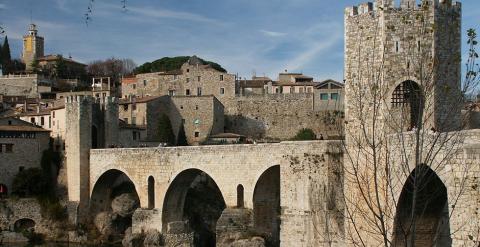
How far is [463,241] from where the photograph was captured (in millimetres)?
13492

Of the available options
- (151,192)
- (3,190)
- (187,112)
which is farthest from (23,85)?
(151,192)

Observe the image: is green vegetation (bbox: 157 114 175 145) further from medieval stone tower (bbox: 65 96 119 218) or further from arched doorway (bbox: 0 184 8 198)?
arched doorway (bbox: 0 184 8 198)

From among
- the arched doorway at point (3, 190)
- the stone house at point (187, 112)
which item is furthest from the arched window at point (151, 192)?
the stone house at point (187, 112)

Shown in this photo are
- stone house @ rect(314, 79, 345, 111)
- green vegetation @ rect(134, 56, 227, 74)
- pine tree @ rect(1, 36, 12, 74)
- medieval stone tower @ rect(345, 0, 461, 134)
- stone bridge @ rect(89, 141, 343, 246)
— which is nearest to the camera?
medieval stone tower @ rect(345, 0, 461, 134)

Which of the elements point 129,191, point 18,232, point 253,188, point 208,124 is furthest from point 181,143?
point 253,188

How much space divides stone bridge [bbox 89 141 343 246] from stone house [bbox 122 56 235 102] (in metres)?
20.4

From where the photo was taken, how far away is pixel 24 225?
138 ft

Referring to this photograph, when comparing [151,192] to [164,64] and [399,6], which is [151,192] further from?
[164,64]

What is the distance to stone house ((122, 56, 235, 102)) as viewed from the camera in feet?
203

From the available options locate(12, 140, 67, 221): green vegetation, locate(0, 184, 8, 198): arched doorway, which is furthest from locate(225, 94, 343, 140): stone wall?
locate(0, 184, 8, 198): arched doorway

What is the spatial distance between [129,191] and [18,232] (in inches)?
292

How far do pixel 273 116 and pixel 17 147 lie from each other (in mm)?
23238

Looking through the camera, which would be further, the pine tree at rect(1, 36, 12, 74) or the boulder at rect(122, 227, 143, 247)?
the pine tree at rect(1, 36, 12, 74)

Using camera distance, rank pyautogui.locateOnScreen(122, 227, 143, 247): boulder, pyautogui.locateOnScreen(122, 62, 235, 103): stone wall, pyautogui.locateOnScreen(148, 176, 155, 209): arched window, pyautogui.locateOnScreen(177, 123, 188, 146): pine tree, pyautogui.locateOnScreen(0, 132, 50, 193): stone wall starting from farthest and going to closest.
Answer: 1. pyautogui.locateOnScreen(122, 62, 235, 103): stone wall
2. pyautogui.locateOnScreen(177, 123, 188, 146): pine tree
3. pyautogui.locateOnScreen(0, 132, 50, 193): stone wall
4. pyautogui.locateOnScreen(148, 176, 155, 209): arched window
5. pyautogui.locateOnScreen(122, 227, 143, 247): boulder
